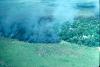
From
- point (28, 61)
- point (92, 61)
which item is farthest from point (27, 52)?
point (92, 61)

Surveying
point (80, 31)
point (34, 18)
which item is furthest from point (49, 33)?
point (80, 31)

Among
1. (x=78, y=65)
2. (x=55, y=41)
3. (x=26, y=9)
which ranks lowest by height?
(x=78, y=65)

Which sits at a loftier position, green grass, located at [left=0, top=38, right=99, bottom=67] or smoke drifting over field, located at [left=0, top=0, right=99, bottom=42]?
smoke drifting over field, located at [left=0, top=0, right=99, bottom=42]

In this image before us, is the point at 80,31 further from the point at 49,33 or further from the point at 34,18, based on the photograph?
the point at 34,18

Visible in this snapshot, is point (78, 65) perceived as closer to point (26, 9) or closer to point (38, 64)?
point (38, 64)
